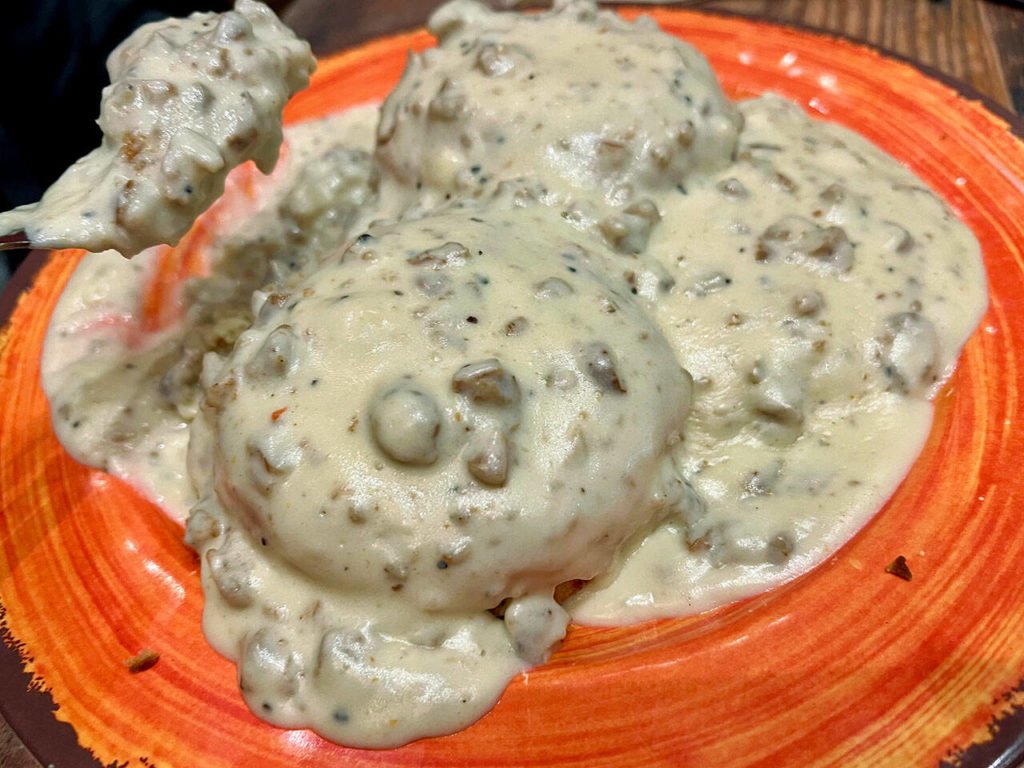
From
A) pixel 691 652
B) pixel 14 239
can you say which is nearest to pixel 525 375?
pixel 691 652

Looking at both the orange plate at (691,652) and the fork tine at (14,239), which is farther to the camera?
the fork tine at (14,239)

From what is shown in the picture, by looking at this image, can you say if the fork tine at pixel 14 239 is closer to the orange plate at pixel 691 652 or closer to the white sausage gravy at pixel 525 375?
the white sausage gravy at pixel 525 375

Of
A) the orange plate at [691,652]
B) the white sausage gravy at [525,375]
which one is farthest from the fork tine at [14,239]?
the orange plate at [691,652]

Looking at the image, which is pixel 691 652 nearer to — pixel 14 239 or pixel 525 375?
pixel 525 375

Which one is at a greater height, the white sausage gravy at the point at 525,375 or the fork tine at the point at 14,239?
the fork tine at the point at 14,239

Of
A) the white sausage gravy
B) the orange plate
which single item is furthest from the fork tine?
the orange plate

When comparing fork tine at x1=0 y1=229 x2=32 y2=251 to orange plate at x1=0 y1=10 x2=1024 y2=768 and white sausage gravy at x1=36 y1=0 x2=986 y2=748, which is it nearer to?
white sausage gravy at x1=36 y1=0 x2=986 y2=748

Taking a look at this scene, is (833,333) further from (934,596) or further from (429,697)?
(429,697)
